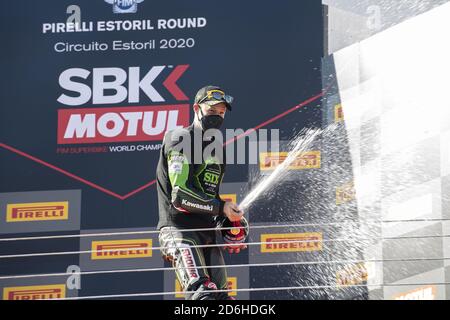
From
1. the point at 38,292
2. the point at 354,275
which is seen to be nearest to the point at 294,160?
the point at 354,275

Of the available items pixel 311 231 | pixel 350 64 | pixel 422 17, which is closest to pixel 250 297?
pixel 311 231

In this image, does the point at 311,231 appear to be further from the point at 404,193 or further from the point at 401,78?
the point at 401,78

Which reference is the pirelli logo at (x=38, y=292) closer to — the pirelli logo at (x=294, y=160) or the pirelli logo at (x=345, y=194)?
the pirelli logo at (x=294, y=160)

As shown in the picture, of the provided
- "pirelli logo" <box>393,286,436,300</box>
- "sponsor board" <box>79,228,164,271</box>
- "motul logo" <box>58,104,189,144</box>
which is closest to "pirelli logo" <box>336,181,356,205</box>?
"pirelli logo" <box>393,286,436,300</box>

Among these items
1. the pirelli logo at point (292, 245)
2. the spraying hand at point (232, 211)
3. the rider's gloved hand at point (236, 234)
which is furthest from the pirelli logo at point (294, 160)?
the spraying hand at point (232, 211)

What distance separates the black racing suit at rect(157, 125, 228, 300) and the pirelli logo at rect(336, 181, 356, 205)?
987 millimetres

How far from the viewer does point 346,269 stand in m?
6.07

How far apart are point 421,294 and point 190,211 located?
153 cm

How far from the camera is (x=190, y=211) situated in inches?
203

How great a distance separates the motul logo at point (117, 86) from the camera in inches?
250

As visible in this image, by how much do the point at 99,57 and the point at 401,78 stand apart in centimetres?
180

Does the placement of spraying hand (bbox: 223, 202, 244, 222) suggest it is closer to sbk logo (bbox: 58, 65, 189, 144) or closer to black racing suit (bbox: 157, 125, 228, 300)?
black racing suit (bbox: 157, 125, 228, 300)

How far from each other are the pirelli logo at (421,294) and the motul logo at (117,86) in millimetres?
1761
